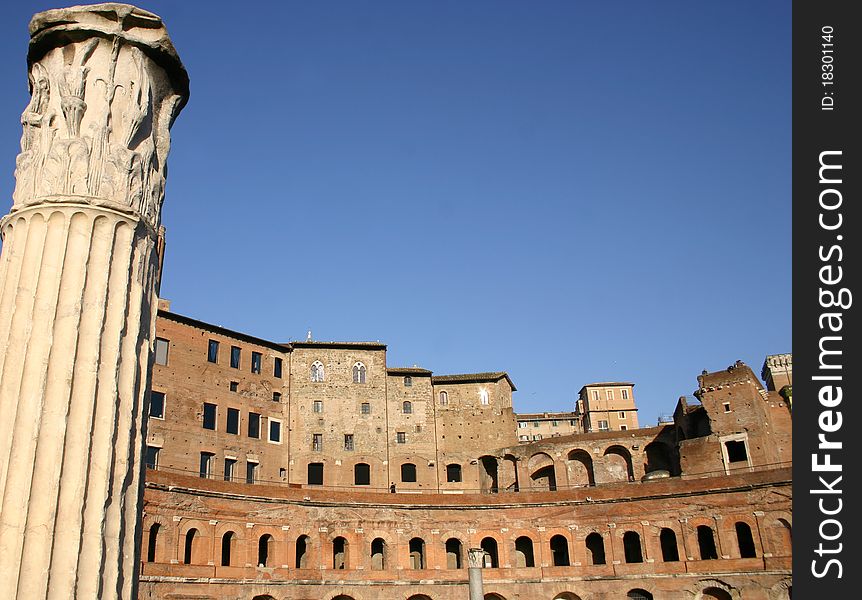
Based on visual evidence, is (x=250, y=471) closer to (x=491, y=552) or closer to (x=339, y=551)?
(x=339, y=551)

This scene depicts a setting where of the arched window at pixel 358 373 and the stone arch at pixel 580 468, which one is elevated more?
the arched window at pixel 358 373

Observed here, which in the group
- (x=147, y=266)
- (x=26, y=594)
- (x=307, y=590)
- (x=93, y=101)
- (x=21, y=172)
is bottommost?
(x=307, y=590)

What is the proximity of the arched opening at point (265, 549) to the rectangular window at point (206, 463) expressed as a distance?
6472 millimetres

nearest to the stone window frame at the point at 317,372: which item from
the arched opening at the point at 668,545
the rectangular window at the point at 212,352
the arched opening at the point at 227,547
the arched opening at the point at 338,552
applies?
the rectangular window at the point at 212,352

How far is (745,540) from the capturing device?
38219mm

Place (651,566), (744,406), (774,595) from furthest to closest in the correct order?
(744,406) < (651,566) < (774,595)

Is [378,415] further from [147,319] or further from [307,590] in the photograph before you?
[147,319]

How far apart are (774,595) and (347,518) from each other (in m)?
20.6

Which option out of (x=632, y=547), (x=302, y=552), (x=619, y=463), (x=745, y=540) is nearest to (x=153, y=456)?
(x=302, y=552)

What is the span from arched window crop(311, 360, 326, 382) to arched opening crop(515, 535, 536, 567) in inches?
627

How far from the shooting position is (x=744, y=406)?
42656 mm

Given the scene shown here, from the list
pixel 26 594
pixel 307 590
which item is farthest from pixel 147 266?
pixel 307 590

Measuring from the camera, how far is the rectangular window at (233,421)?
43781 millimetres

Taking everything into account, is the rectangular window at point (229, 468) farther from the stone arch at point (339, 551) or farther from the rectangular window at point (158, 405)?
the stone arch at point (339, 551)
